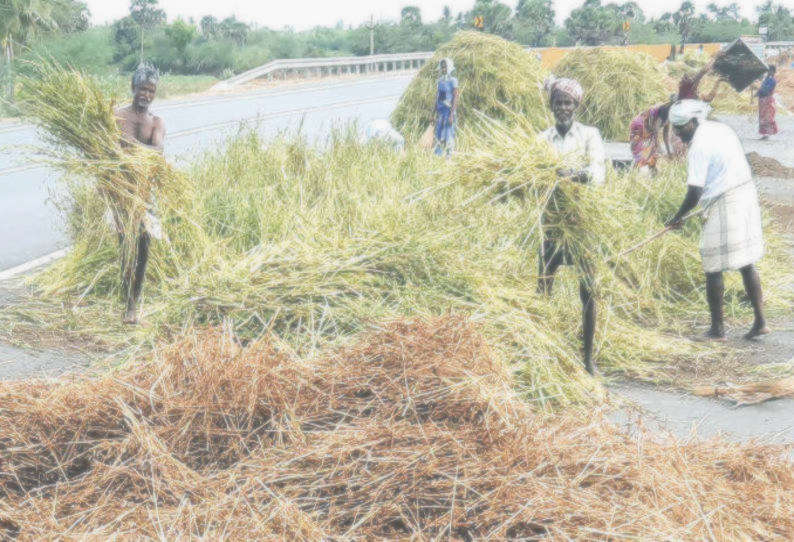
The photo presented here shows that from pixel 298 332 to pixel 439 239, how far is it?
106cm

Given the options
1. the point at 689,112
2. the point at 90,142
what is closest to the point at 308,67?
the point at 90,142

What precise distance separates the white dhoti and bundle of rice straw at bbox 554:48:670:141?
34.7 feet

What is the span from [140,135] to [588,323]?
3180 mm

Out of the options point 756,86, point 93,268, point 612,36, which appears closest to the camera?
point 93,268

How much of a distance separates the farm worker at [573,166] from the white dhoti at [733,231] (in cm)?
123

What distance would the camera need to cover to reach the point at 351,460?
3027 millimetres

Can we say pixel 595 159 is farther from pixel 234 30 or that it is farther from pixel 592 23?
pixel 592 23

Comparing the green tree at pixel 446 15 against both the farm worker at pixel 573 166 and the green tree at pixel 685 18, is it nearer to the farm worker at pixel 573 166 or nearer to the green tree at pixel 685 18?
the green tree at pixel 685 18

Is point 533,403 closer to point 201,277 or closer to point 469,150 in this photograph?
point 469,150

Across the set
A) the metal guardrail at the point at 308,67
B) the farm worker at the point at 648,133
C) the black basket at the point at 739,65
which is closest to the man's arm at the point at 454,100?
the farm worker at the point at 648,133

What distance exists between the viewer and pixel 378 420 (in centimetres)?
332

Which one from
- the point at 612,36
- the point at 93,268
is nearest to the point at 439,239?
the point at 93,268

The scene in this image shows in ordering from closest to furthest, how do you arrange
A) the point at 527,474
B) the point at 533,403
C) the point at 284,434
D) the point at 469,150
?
1. the point at 527,474
2. the point at 284,434
3. the point at 533,403
4. the point at 469,150

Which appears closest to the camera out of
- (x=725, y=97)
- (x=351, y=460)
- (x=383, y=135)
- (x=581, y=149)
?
(x=351, y=460)
